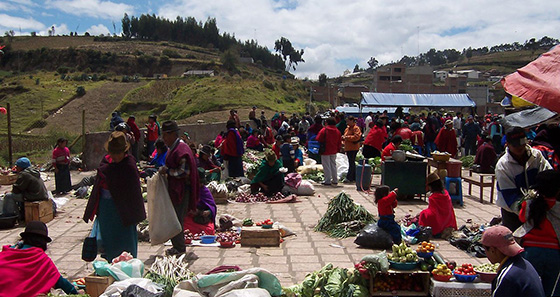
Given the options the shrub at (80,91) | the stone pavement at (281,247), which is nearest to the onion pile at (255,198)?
the stone pavement at (281,247)

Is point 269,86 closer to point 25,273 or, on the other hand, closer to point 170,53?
point 170,53

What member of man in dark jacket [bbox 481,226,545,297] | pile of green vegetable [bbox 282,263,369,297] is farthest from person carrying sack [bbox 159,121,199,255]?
man in dark jacket [bbox 481,226,545,297]

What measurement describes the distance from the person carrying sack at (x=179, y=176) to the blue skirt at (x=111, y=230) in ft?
2.51

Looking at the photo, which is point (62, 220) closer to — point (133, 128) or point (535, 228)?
point (133, 128)

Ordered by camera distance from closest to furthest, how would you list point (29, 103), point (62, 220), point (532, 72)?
point (532, 72)
point (62, 220)
point (29, 103)

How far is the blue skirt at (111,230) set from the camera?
216 inches

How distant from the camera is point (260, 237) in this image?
6.93m

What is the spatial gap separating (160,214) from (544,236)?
415cm

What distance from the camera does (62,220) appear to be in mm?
8852

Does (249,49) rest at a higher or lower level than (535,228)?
higher

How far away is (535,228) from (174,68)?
85099 millimetres

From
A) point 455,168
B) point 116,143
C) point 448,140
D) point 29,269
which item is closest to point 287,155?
point 455,168

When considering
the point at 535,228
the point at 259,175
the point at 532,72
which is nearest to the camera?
the point at 535,228

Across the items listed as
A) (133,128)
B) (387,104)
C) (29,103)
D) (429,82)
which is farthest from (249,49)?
(133,128)
